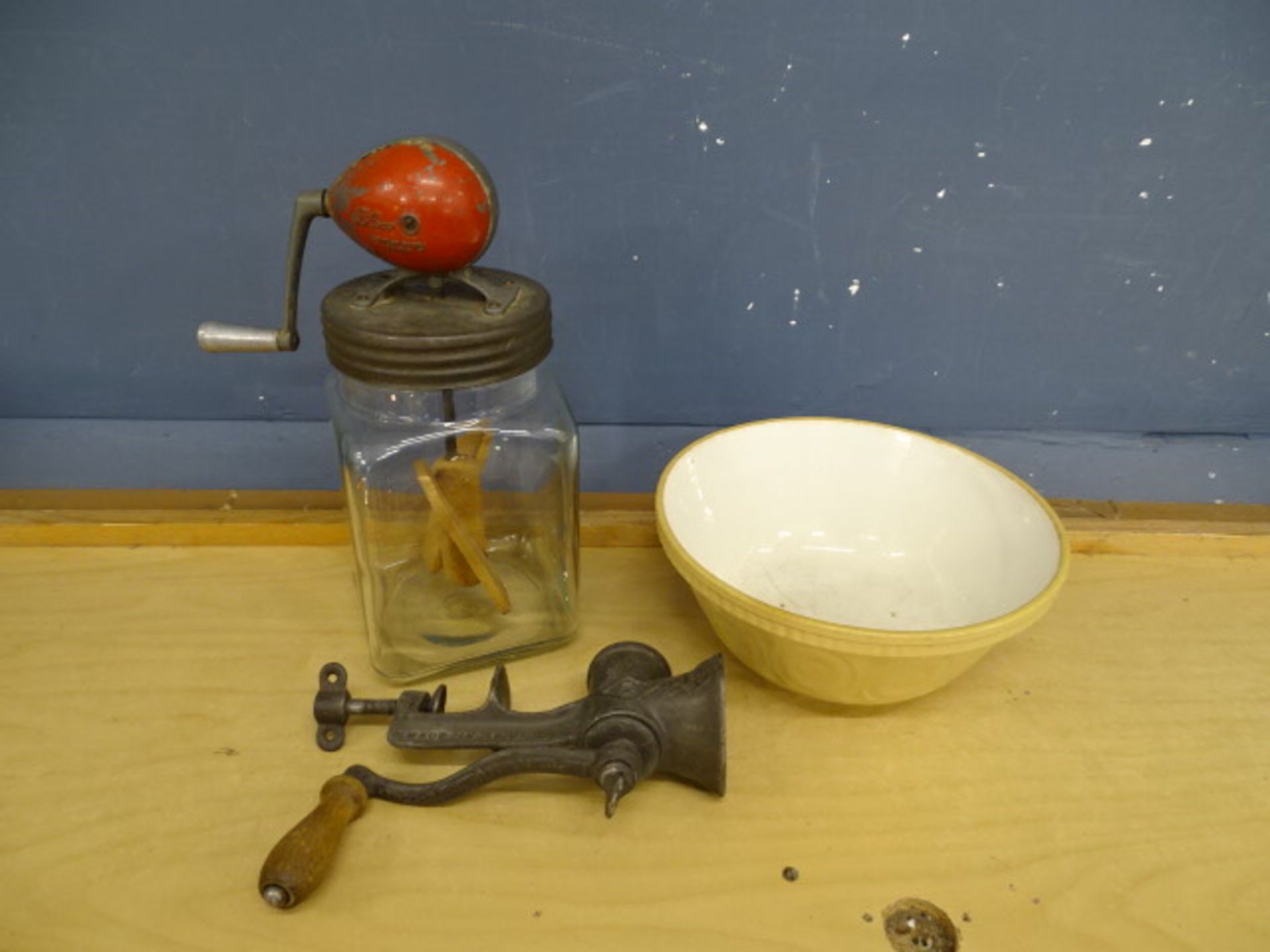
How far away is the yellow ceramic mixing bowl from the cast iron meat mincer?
0.06 m

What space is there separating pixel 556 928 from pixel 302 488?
0.49 metres

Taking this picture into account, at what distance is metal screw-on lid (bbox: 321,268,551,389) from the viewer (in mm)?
476

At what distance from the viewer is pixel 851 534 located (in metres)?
0.70

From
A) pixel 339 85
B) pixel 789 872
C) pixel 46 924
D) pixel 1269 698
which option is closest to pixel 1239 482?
pixel 1269 698

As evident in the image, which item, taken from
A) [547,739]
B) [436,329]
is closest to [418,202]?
[436,329]

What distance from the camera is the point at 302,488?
2.57ft

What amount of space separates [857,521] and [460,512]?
1.06ft

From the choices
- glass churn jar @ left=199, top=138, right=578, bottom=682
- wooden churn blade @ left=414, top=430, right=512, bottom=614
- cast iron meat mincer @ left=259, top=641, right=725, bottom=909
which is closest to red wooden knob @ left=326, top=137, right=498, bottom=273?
glass churn jar @ left=199, top=138, right=578, bottom=682

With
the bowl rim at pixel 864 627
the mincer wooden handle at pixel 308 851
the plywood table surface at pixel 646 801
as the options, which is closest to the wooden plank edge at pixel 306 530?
the plywood table surface at pixel 646 801

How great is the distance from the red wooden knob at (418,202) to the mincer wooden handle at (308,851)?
31 cm

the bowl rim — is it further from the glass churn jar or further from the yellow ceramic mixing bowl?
the glass churn jar

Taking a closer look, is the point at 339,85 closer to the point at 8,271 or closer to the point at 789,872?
the point at 8,271

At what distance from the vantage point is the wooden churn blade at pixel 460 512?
1.86 feet

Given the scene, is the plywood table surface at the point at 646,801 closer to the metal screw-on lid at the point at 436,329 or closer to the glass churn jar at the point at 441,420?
the glass churn jar at the point at 441,420
